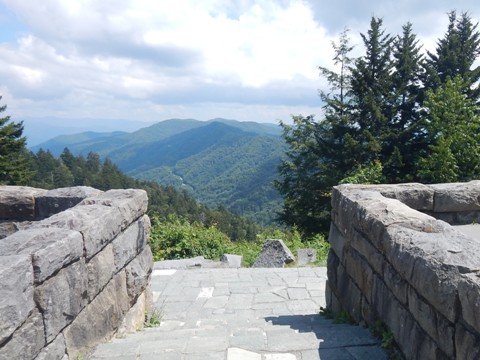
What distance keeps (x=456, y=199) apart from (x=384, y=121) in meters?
19.4

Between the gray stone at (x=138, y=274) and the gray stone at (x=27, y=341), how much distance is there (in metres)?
1.82

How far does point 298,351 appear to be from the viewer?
10.5 ft

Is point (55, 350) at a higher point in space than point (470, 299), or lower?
lower

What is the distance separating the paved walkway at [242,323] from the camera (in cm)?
318

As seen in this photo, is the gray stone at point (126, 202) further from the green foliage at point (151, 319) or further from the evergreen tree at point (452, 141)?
the evergreen tree at point (452, 141)

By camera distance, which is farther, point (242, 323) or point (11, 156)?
point (11, 156)

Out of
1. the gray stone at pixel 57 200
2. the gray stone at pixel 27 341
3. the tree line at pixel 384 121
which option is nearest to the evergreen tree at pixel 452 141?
the tree line at pixel 384 121

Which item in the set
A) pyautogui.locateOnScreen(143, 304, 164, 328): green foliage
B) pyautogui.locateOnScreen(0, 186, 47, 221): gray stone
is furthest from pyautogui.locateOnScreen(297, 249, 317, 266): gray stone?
pyautogui.locateOnScreen(0, 186, 47, 221): gray stone

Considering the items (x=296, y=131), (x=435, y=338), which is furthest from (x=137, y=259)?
(x=296, y=131)

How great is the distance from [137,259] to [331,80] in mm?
25665

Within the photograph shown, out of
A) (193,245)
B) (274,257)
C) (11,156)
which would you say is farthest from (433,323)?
(11,156)

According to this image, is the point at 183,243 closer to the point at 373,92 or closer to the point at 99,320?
the point at 99,320

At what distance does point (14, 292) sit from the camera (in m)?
2.15

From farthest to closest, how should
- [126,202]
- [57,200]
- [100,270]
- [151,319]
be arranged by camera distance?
[57,200] → [151,319] → [126,202] → [100,270]
